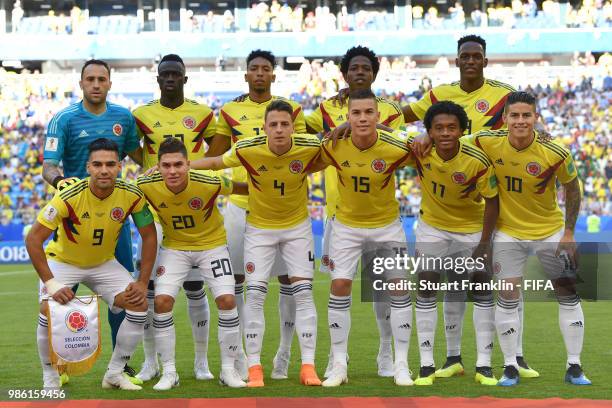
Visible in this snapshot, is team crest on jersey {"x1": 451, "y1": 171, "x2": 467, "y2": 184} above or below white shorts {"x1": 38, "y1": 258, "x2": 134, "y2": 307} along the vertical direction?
above

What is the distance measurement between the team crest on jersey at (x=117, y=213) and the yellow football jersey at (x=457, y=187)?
88.8 inches

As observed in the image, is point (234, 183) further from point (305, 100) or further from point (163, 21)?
point (163, 21)

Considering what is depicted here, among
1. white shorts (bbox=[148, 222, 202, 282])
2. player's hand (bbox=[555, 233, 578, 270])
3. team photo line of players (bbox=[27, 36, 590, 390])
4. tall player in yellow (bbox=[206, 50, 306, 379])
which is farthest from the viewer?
tall player in yellow (bbox=[206, 50, 306, 379])

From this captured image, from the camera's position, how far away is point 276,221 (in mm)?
7324

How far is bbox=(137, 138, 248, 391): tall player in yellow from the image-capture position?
7.04 m

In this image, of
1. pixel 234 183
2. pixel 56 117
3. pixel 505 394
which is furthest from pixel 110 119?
pixel 505 394

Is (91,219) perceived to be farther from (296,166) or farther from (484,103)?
(484,103)

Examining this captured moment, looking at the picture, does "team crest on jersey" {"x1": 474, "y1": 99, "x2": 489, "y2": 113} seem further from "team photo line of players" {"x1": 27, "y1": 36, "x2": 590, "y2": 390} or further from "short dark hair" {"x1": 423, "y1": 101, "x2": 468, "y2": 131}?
"short dark hair" {"x1": 423, "y1": 101, "x2": 468, "y2": 131}

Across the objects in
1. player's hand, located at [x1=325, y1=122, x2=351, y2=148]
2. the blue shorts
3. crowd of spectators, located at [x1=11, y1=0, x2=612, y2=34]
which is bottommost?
the blue shorts

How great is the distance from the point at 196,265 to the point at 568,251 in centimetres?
282

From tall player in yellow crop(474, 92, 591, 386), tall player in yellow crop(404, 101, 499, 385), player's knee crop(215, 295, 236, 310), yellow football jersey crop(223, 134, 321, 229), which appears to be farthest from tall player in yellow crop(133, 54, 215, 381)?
tall player in yellow crop(474, 92, 591, 386)

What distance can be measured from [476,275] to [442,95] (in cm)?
161

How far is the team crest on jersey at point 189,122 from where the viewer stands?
7859 millimetres

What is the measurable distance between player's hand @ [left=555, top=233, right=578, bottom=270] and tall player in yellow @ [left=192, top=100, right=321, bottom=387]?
189 cm
